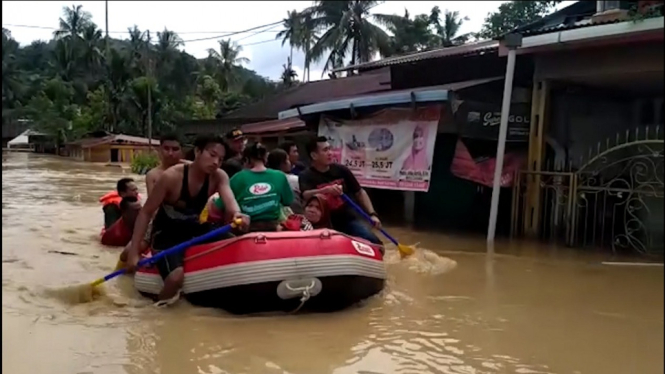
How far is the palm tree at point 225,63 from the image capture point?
51.2m

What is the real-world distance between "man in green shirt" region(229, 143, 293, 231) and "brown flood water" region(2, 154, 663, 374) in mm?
812

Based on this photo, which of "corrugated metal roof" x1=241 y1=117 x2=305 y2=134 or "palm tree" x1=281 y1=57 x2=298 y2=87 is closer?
"corrugated metal roof" x1=241 y1=117 x2=305 y2=134

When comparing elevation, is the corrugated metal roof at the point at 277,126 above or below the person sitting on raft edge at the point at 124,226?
above

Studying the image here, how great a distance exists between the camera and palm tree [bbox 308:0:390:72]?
1041 inches

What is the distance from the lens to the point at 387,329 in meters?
5.25

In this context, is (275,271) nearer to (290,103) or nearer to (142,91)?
(290,103)

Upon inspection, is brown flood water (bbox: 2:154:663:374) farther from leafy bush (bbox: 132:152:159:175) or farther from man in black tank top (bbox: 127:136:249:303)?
leafy bush (bbox: 132:152:159:175)

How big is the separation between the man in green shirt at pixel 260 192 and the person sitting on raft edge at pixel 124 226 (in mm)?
2877

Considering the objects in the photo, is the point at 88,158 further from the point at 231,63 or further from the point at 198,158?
the point at 198,158

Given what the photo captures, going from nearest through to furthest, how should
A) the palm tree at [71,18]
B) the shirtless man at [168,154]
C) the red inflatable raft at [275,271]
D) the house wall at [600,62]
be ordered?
the house wall at [600,62] < the palm tree at [71,18] < the red inflatable raft at [275,271] < the shirtless man at [168,154]

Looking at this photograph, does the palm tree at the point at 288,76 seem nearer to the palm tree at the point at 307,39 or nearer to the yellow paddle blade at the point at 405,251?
the palm tree at the point at 307,39

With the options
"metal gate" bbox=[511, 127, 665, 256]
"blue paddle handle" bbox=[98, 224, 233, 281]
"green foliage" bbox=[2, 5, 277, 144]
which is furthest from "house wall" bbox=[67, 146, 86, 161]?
"blue paddle handle" bbox=[98, 224, 233, 281]

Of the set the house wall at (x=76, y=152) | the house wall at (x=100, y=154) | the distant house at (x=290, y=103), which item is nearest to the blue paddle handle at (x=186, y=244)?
the distant house at (x=290, y=103)

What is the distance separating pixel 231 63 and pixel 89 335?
162 ft
